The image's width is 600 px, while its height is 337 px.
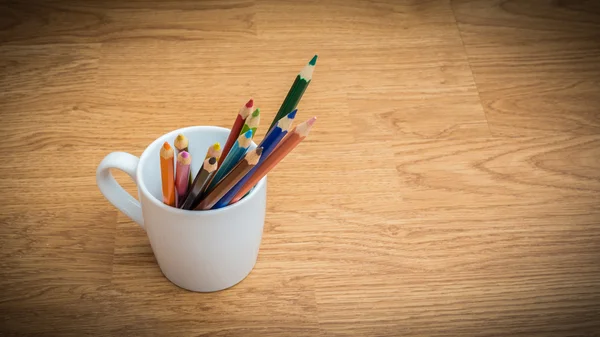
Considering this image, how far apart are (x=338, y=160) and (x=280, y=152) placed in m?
0.24

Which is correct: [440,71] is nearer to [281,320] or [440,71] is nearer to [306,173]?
[306,173]

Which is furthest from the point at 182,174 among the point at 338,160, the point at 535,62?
the point at 535,62

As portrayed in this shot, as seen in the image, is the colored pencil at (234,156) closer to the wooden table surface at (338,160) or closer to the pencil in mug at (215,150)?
the pencil in mug at (215,150)

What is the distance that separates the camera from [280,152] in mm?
463

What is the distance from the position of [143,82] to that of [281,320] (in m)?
0.31

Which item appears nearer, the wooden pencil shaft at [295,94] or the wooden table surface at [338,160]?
the wooden pencil shaft at [295,94]

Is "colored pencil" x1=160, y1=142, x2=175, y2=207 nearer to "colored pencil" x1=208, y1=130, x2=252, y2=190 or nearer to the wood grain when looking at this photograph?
"colored pencil" x1=208, y1=130, x2=252, y2=190

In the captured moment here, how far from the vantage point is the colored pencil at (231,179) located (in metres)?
0.45

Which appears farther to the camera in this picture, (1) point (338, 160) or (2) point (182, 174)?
(1) point (338, 160)

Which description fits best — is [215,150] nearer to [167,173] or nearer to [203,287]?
[167,173]

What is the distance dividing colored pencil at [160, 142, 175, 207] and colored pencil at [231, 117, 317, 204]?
0.04 meters

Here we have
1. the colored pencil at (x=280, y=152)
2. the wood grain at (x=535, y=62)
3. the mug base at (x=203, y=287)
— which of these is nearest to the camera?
the colored pencil at (x=280, y=152)

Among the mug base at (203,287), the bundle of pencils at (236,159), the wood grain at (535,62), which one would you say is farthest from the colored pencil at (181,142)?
the wood grain at (535,62)

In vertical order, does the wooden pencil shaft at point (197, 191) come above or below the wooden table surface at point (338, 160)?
above
